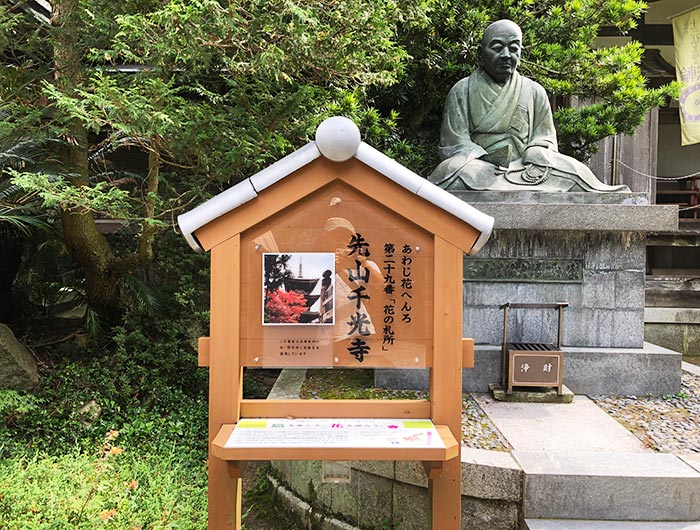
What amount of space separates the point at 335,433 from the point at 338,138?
134 cm

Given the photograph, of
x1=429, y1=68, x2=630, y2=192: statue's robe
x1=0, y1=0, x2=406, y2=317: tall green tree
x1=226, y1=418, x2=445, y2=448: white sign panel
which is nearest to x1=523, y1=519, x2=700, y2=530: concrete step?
x1=226, y1=418, x2=445, y2=448: white sign panel

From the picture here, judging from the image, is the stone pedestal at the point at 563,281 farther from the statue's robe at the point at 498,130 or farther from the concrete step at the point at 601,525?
the concrete step at the point at 601,525

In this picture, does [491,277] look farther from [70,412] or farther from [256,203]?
[70,412]

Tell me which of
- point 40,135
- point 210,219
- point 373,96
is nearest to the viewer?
point 210,219

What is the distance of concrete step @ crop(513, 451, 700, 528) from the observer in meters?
2.99

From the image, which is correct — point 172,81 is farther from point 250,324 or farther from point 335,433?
point 335,433

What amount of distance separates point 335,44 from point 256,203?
2.41 meters

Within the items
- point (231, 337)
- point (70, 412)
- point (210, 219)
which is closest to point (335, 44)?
point (210, 219)

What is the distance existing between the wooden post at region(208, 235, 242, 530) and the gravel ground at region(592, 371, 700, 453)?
10.2 feet

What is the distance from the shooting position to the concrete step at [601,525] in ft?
9.66

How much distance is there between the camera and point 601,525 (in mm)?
2973

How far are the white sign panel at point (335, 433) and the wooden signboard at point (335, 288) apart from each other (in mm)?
12

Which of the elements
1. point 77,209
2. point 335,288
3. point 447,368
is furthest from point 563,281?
point 77,209

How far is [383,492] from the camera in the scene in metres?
3.37
